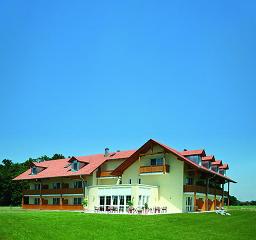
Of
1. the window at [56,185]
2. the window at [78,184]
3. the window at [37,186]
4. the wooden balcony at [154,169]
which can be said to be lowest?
the window at [37,186]

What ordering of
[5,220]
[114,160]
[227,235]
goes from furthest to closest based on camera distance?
[114,160], [5,220], [227,235]

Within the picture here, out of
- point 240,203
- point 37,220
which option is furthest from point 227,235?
point 240,203

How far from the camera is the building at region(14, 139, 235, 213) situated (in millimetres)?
46812

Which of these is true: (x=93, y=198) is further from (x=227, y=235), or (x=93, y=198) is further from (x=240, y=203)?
(x=240, y=203)

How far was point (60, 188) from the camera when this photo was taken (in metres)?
61.0

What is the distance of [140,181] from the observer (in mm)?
51531

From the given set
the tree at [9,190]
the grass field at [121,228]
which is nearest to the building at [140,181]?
the grass field at [121,228]

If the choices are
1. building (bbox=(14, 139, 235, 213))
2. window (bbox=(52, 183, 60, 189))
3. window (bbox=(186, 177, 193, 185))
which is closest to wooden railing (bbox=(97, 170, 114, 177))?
building (bbox=(14, 139, 235, 213))

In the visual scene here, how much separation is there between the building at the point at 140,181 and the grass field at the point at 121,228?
985 cm

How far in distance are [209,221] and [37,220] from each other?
14.9m

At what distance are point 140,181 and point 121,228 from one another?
21121mm

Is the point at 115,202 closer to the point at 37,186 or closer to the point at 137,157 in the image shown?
the point at 137,157

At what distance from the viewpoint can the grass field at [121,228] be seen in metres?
27.4

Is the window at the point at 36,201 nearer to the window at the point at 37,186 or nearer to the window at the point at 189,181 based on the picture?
the window at the point at 37,186
